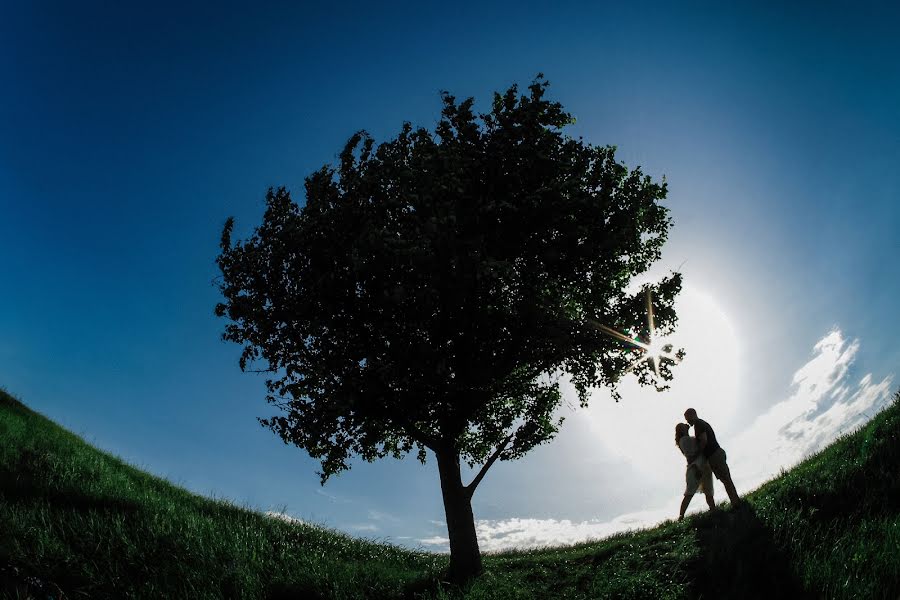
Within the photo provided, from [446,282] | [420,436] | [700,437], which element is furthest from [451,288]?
[700,437]

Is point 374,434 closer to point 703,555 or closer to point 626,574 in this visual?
point 626,574

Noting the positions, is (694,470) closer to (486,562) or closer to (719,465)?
(719,465)

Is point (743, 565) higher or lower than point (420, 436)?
lower

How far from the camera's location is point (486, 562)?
58.0ft

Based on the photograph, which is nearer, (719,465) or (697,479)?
(719,465)

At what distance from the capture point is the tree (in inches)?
600

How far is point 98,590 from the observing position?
9766mm

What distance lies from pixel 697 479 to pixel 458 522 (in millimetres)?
7866

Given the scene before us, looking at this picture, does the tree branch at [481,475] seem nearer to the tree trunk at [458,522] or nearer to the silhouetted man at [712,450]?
the tree trunk at [458,522]

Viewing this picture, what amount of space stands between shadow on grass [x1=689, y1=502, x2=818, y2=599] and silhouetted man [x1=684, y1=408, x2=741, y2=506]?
2760 mm

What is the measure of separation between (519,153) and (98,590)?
15.8 metres

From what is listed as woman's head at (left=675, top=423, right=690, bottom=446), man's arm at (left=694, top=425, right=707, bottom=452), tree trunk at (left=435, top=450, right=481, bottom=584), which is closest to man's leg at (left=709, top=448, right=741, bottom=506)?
man's arm at (left=694, top=425, right=707, bottom=452)

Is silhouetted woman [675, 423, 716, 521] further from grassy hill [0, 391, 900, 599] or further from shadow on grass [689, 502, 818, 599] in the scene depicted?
shadow on grass [689, 502, 818, 599]

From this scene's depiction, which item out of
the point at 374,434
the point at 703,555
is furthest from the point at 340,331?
the point at 703,555
